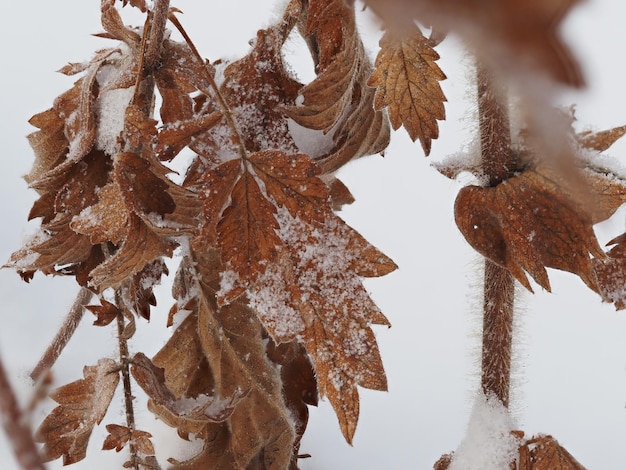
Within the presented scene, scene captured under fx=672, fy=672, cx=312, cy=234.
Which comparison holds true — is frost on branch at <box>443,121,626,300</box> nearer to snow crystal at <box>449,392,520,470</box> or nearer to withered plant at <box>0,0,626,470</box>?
withered plant at <box>0,0,626,470</box>

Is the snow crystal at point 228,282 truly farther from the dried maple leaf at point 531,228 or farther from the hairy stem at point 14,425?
the hairy stem at point 14,425

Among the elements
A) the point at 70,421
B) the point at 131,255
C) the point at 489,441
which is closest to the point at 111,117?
the point at 131,255

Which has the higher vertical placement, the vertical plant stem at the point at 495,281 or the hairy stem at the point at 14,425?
the vertical plant stem at the point at 495,281

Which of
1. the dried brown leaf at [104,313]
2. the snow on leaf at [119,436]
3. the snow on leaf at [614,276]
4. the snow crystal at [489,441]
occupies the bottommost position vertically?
the snow crystal at [489,441]

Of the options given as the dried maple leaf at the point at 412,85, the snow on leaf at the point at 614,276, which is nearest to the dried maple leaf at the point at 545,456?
the snow on leaf at the point at 614,276

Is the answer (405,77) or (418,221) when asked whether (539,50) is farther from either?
(418,221)

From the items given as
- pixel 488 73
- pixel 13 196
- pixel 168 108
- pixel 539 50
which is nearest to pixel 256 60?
pixel 168 108

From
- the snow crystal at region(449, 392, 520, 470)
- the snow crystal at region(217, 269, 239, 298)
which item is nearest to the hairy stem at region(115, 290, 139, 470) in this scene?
the snow crystal at region(217, 269, 239, 298)

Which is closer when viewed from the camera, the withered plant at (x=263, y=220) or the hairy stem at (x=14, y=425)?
the hairy stem at (x=14, y=425)
